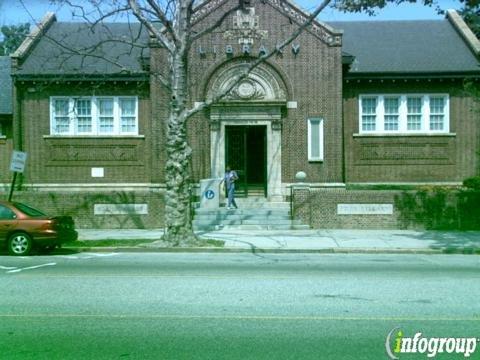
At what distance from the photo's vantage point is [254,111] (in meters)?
25.7

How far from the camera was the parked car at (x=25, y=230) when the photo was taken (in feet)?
53.4

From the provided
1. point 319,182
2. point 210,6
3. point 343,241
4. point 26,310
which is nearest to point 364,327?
point 26,310

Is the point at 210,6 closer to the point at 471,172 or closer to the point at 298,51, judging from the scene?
the point at 298,51

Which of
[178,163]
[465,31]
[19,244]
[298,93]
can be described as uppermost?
[465,31]

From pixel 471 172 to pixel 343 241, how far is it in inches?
438

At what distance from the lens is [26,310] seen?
8.88m

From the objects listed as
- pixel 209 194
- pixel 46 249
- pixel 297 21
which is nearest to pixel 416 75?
pixel 297 21

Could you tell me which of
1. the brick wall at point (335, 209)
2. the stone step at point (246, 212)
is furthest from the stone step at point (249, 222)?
the brick wall at point (335, 209)

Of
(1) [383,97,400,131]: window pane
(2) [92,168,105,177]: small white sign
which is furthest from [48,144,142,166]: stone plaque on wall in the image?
(1) [383,97,400,131]: window pane

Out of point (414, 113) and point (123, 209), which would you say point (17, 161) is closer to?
point (123, 209)

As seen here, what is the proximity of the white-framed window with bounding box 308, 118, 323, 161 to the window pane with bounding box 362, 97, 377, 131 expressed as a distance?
2.92m

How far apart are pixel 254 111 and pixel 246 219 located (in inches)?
193

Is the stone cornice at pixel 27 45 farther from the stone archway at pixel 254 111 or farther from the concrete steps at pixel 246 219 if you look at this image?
the concrete steps at pixel 246 219

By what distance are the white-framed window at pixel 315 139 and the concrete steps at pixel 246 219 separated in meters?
3.03
